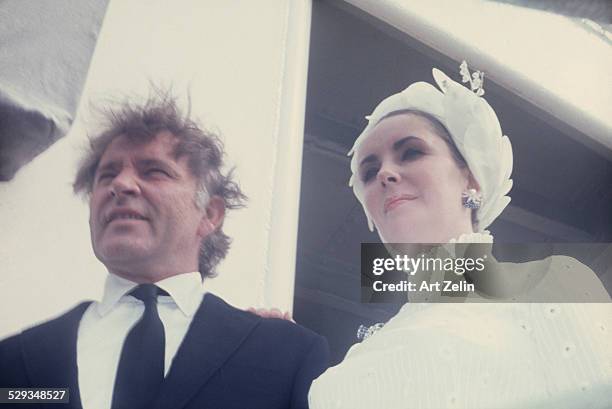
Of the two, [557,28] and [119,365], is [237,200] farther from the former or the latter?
[557,28]

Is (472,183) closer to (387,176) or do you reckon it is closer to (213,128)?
(387,176)

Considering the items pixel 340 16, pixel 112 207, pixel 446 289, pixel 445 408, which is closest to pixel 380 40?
pixel 340 16

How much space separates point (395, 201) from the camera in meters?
→ 1.79

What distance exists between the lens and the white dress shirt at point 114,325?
4.86ft

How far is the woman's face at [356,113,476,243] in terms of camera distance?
1773 mm

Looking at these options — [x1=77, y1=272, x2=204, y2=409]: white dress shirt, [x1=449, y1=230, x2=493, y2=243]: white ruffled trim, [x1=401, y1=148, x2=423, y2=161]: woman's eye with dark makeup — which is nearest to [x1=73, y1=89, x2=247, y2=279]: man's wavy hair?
[x1=77, y1=272, x2=204, y2=409]: white dress shirt

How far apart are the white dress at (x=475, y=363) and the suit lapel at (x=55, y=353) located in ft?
1.68

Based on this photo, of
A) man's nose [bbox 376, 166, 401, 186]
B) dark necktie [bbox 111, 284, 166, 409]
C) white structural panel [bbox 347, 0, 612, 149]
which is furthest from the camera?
white structural panel [bbox 347, 0, 612, 149]

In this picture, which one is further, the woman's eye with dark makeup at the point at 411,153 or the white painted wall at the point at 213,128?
the woman's eye with dark makeup at the point at 411,153

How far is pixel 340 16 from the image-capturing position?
2107 mm

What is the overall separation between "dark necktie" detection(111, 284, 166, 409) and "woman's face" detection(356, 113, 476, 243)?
597mm

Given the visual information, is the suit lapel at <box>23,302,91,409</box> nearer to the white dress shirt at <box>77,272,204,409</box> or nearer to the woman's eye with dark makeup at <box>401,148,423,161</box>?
the white dress shirt at <box>77,272,204,409</box>

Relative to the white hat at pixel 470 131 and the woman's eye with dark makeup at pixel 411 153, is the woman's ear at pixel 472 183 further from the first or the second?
the woman's eye with dark makeup at pixel 411 153

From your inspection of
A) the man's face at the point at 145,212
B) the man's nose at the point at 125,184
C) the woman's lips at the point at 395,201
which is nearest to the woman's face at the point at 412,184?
the woman's lips at the point at 395,201
